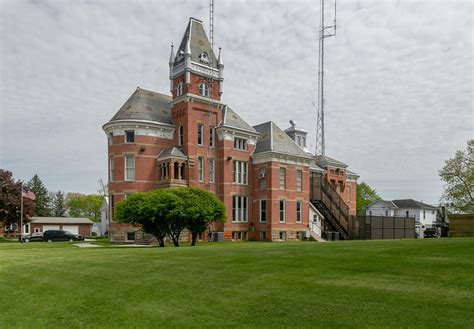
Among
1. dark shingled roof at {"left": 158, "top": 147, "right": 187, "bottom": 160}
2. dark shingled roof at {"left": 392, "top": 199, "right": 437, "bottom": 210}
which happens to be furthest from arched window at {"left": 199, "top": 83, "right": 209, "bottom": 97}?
dark shingled roof at {"left": 392, "top": 199, "right": 437, "bottom": 210}

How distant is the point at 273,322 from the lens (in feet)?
26.7

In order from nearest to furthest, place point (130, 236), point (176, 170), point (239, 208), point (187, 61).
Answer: point (130, 236)
point (176, 170)
point (187, 61)
point (239, 208)

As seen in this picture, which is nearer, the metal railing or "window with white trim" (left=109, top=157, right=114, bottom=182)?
"window with white trim" (left=109, top=157, right=114, bottom=182)

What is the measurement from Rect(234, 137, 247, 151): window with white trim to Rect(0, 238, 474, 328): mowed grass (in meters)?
29.2

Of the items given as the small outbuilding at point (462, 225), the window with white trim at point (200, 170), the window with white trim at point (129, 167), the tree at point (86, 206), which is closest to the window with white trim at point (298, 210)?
the window with white trim at point (200, 170)

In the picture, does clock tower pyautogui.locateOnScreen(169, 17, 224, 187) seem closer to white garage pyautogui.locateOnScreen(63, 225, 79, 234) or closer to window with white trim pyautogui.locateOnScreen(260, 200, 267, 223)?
window with white trim pyautogui.locateOnScreen(260, 200, 267, 223)

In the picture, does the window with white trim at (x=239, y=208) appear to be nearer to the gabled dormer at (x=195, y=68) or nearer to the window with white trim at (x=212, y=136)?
the window with white trim at (x=212, y=136)

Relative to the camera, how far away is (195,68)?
4234 centimetres

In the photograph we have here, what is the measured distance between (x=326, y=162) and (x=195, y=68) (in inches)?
898

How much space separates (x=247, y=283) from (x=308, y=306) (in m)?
2.48

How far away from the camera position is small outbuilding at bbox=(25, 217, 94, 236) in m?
73.8

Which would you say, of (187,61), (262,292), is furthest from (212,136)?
(262,292)

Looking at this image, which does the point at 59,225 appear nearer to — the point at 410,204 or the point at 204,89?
the point at 204,89

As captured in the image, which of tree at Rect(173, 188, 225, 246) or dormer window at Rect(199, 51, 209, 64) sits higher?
dormer window at Rect(199, 51, 209, 64)
